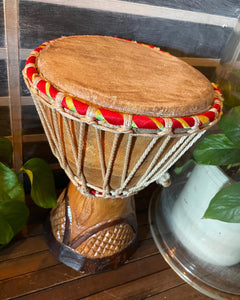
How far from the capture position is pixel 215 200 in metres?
0.87

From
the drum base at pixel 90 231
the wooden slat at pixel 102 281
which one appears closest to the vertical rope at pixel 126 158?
the drum base at pixel 90 231

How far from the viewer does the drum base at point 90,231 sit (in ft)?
3.30

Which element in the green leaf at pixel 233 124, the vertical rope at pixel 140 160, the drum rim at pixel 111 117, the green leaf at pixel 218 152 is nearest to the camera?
the drum rim at pixel 111 117

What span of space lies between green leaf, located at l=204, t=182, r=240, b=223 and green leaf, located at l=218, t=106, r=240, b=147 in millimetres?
153

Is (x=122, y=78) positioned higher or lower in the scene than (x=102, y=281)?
higher

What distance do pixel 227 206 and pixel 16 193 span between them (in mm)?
696

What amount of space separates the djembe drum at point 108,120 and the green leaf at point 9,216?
177mm

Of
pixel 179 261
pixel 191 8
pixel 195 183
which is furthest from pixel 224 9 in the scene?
pixel 179 261

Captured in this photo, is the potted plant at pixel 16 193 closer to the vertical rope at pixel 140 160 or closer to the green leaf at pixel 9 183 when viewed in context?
the green leaf at pixel 9 183

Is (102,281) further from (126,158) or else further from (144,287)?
(126,158)

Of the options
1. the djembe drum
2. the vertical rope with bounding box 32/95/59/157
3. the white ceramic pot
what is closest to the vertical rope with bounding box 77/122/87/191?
the djembe drum

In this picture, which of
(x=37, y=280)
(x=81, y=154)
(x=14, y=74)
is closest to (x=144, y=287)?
(x=37, y=280)

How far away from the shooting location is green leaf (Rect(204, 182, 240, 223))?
0.85 meters

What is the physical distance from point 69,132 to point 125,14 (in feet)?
1.83
